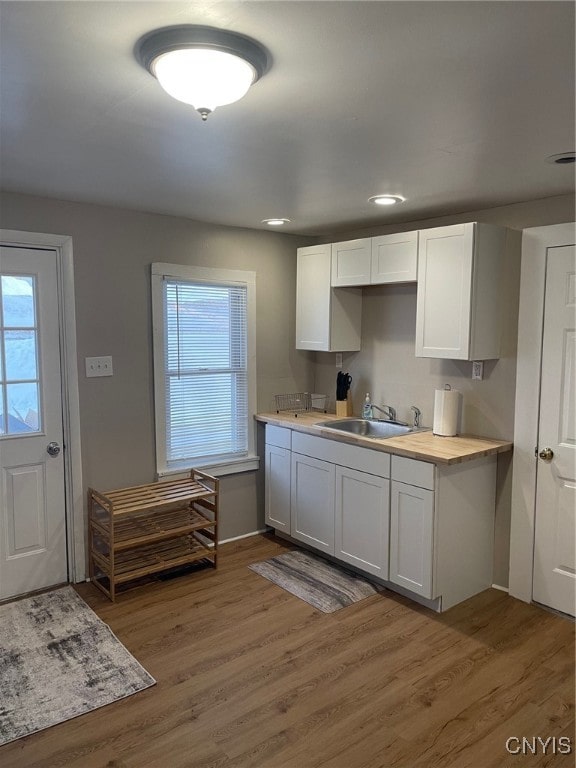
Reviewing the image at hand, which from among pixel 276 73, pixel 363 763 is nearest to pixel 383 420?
pixel 363 763

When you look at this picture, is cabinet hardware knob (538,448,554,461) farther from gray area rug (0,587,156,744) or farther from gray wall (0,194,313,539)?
gray area rug (0,587,156,744)

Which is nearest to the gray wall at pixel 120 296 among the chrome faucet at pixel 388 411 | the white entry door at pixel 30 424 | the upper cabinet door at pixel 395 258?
the white entry door at pixel 30 424

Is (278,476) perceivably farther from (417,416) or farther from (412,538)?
(412,538)

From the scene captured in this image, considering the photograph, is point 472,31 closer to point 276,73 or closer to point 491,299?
point 276,73

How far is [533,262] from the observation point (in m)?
3.07

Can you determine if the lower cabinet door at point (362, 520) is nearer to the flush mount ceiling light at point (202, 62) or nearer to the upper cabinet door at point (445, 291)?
the upper cabinet door at point (445, 291)

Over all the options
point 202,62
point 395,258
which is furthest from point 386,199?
point 202,62

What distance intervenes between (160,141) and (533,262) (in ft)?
6.88

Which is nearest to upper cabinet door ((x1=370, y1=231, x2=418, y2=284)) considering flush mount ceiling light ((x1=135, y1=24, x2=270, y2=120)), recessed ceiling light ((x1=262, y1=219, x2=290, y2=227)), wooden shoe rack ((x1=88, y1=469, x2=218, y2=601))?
recessed ceiling light ((x1=262, y1=219, x2=290, y2=227))

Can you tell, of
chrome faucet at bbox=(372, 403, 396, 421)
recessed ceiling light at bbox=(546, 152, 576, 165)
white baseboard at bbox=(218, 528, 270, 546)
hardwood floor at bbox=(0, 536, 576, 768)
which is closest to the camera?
hardwood floor at bbox=(0, 536, 576, 768)

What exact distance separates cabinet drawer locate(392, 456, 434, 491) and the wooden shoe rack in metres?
1.23

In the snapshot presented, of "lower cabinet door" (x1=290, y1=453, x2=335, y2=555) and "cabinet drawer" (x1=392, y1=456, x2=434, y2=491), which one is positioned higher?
"cabinet drawer" (x1=392, y1=456, x2=434, y2=491)

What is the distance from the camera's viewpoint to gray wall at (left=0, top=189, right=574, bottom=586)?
325 cm

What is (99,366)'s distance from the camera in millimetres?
→ 3447
